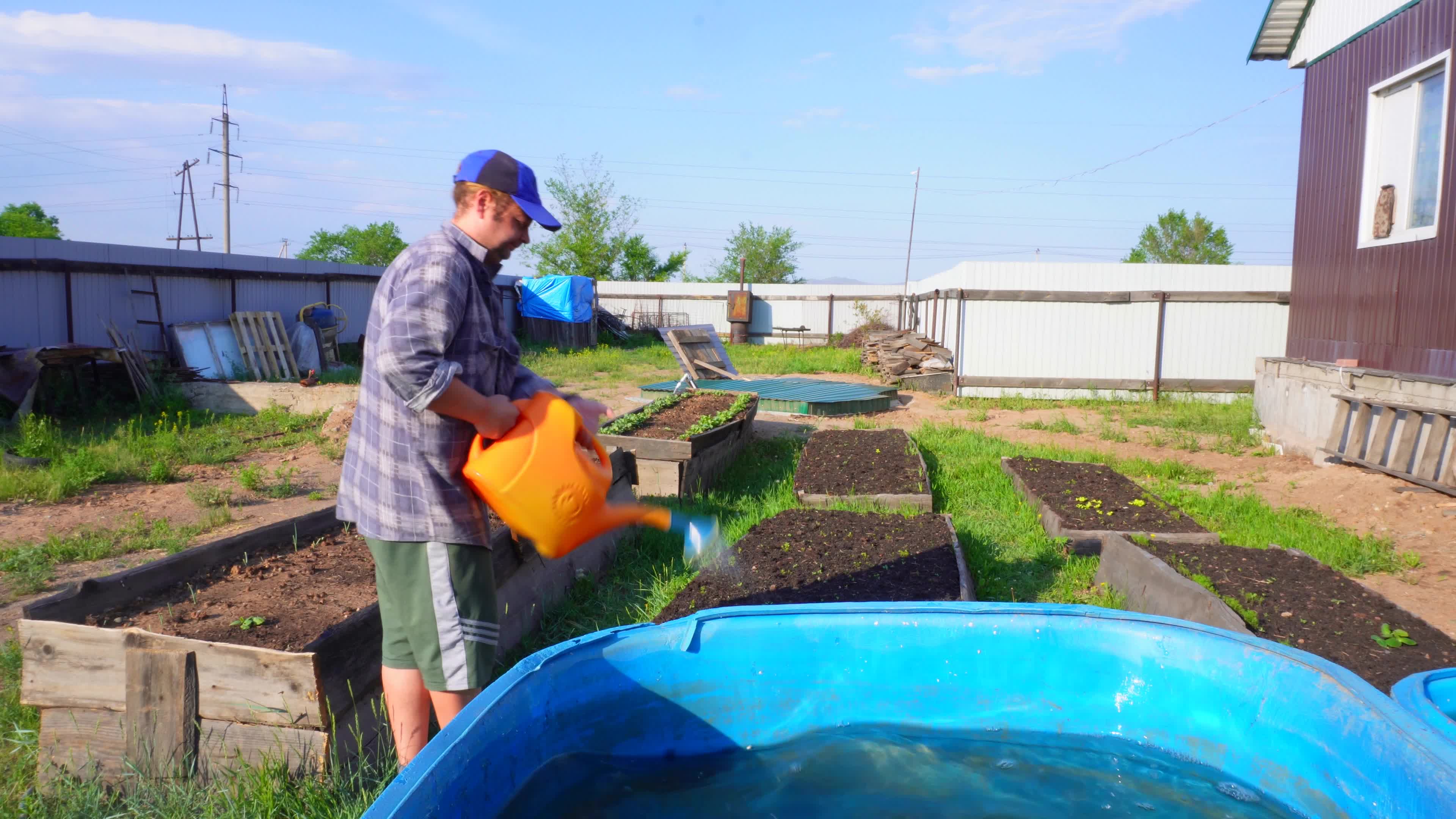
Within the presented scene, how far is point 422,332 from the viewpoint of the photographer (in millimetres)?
2215

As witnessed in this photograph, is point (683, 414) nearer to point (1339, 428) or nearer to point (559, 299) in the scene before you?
point (1339, 428)

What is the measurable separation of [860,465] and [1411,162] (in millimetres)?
5510

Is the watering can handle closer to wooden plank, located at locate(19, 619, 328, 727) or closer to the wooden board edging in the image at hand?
wooden plank, located at locate(19, 619, 328, 727)

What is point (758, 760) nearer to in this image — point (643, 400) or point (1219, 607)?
point (1219, 607)

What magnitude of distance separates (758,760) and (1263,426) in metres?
9.38

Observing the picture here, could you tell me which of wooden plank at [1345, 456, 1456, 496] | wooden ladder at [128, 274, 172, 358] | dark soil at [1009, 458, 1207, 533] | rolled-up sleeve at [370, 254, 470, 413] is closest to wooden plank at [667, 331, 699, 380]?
dark soil at [1009, 458, 1207, 533]

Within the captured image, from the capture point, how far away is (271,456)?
8625mm

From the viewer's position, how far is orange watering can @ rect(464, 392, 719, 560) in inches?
93.2

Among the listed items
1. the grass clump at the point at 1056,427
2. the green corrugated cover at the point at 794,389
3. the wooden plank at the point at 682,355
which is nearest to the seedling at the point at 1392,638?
the grass clump at the point at 1056,427

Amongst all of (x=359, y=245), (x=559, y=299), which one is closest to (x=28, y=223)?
(x=359, y=245)

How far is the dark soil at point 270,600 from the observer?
3066mm

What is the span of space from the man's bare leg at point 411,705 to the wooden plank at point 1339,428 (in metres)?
8.14

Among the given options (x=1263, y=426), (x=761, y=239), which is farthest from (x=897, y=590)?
(x=761, y=239)

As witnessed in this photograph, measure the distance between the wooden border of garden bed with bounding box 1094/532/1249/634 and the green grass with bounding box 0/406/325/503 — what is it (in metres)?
7.22
